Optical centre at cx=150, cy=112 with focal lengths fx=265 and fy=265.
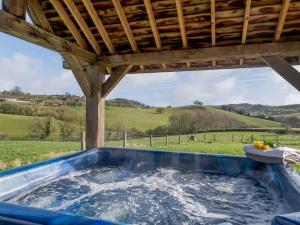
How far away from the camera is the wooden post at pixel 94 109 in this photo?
5098 mm

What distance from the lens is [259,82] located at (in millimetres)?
20562

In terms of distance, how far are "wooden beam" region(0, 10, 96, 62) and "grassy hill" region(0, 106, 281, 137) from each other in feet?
27.6

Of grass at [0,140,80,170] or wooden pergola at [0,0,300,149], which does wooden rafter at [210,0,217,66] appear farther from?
grass at [0,140,80,170]

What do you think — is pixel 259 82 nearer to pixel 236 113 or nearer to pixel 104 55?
pixel 236 113

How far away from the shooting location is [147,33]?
4535 mm

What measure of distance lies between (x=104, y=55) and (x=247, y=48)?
8.51 feet

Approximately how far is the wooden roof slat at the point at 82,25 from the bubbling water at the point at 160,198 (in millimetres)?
2279

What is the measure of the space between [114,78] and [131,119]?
41.2 feet

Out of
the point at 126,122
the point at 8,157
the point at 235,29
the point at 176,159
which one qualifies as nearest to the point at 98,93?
the point at 176,159

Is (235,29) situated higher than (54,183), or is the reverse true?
(235,29)


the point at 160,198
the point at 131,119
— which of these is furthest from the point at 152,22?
the point at 131,119

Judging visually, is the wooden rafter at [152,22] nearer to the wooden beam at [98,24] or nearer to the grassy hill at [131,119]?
the wooden beam at [98,24]

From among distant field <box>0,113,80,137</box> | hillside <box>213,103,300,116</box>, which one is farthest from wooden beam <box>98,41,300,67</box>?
hillside <box>213,103,300,116</box>

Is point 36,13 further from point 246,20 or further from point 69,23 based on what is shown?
point 246,20
